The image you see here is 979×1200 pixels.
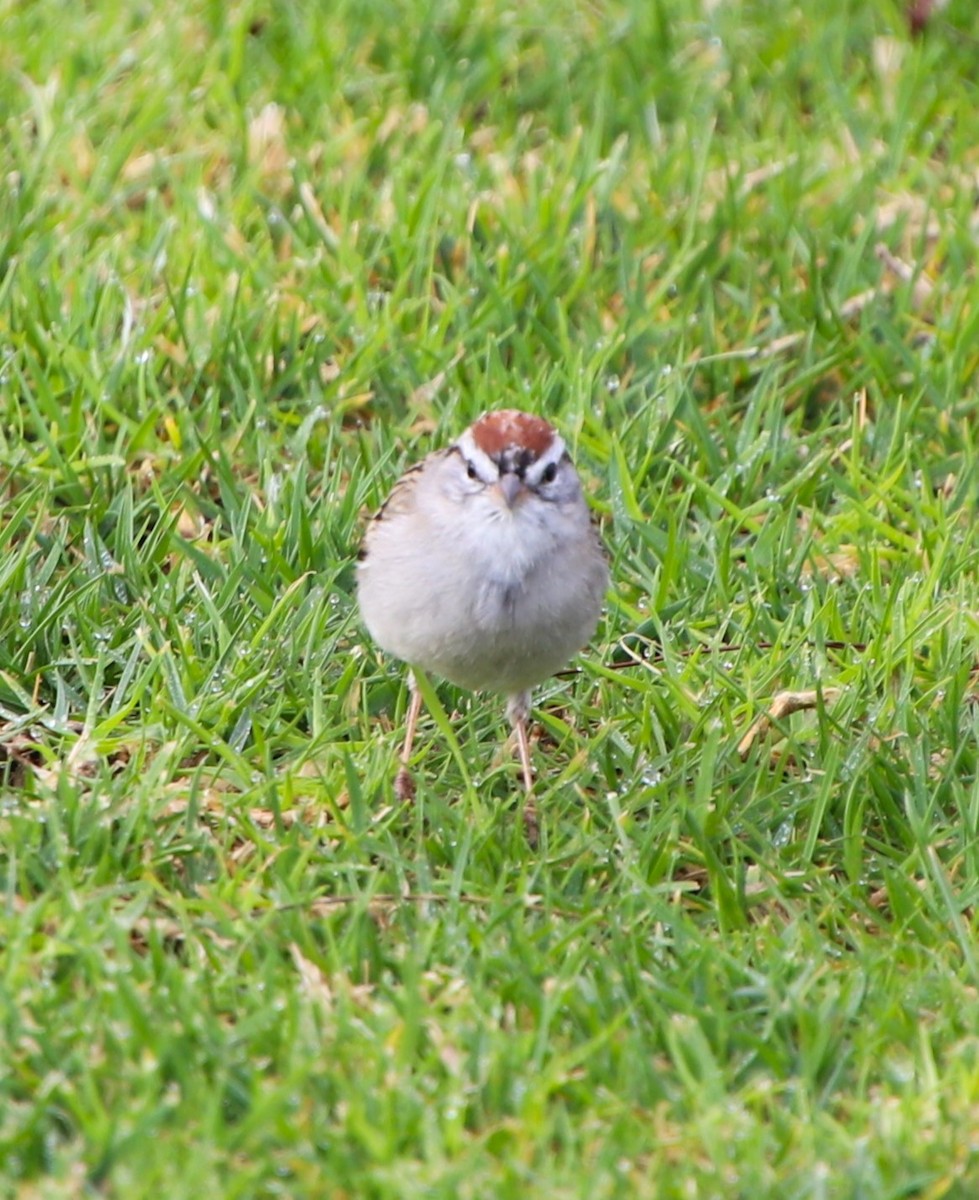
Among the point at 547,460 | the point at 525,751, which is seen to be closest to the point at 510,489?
the point at 547,460

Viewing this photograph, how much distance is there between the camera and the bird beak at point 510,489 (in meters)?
4.57

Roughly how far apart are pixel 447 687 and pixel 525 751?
0.49 m

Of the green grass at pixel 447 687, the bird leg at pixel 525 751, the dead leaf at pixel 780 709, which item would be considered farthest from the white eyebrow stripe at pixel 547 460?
the dead leaf at pixel 780 709

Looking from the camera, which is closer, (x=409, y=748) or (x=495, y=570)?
(x=495, y=570)

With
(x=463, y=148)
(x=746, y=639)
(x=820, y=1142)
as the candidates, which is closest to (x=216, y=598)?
(x=746, y=639)

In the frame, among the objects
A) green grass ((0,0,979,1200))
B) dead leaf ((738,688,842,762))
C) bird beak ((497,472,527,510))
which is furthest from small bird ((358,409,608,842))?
dead leaf ((738,688,842,762))

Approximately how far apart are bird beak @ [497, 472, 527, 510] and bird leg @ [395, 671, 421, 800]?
2.28 feet

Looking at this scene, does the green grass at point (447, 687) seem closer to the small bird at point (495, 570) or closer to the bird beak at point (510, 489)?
the small bird at point (495, 570)

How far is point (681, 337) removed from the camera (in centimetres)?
650

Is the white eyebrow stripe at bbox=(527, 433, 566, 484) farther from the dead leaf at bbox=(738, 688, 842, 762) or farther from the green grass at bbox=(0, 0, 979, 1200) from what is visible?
the dead leaf at bbox=(738, 688, 842, 762)

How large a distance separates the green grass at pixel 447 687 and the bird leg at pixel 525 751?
6cm

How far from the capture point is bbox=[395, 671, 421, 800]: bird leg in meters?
4.70

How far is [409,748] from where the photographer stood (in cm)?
489

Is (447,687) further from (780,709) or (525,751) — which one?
(780,709)
